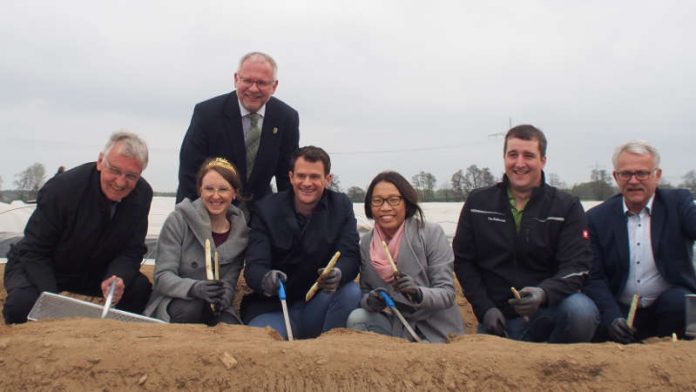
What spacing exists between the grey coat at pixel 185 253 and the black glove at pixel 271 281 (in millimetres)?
338


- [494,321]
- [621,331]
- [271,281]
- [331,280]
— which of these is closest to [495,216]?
[494,321]

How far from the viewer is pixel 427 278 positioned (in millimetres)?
3477

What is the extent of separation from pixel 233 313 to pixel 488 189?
1.87 meters

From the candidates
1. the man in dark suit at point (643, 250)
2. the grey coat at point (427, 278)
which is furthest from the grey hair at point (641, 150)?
the grey coat at point (427, 278)

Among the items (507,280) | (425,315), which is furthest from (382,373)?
(507,280)

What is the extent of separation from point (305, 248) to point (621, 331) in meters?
2.00

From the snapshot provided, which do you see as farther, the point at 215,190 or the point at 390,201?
the point at 215,190

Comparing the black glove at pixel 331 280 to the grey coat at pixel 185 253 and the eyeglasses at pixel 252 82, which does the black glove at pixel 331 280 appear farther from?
the eyeglasses at pixel 252 82

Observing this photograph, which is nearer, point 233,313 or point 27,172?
point 233,313

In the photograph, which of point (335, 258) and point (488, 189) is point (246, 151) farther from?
point (488, 189)

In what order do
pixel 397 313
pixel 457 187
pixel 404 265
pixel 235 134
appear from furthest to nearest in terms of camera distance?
pixel 457 187
pixel 235 134
pixel 404 265
pixel 397 313

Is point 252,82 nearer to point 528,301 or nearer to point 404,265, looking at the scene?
point 404,265

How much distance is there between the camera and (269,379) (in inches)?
92.4

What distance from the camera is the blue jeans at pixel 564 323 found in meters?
3.40
